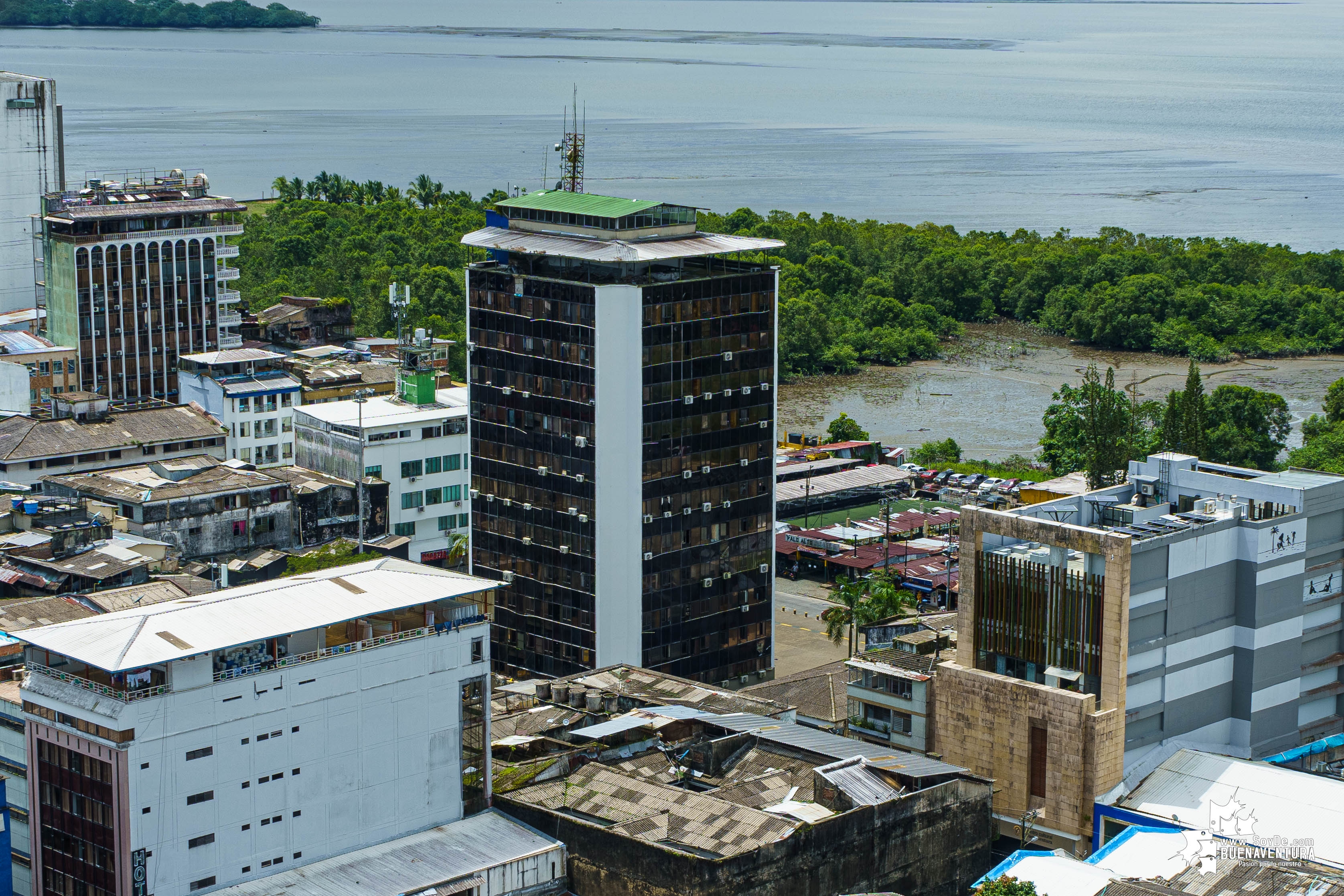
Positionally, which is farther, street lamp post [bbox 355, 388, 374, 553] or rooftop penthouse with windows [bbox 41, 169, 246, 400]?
rooftop penthouse with windows [bbox 41, 169, 246, 400]

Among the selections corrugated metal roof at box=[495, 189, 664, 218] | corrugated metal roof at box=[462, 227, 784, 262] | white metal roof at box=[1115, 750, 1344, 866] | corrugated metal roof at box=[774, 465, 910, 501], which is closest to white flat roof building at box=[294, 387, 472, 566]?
corrugated metal roof at box=[495, 189, 664, 218]

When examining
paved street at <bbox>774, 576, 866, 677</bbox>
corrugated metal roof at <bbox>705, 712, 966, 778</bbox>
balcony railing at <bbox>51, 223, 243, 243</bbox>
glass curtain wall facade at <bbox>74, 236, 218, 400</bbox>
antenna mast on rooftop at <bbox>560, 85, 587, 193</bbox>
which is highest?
antenna mast on rooftop at <bbox>560, 85, 587, 193</bbox>

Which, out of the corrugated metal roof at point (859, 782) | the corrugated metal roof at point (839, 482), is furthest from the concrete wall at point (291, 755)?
the corrugated metal roof at point (839, 482)

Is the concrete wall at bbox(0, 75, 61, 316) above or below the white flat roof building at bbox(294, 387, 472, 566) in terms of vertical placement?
above

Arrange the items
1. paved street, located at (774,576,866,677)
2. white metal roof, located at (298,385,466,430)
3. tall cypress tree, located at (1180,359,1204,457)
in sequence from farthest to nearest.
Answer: tall cypress tree, located at (1180,359,1204,457) < white metal roof, located at (298,385,466,430) < paved street, located at (774,576,866,677)

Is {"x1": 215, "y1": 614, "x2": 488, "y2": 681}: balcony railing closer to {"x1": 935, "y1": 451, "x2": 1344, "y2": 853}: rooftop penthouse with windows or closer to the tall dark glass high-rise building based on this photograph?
the tall dark glass high-rise building

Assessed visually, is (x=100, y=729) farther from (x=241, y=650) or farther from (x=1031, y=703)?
(x=1031, y=703)

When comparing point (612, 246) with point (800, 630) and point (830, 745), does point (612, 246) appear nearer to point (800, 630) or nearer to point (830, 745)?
point (830, 745)
